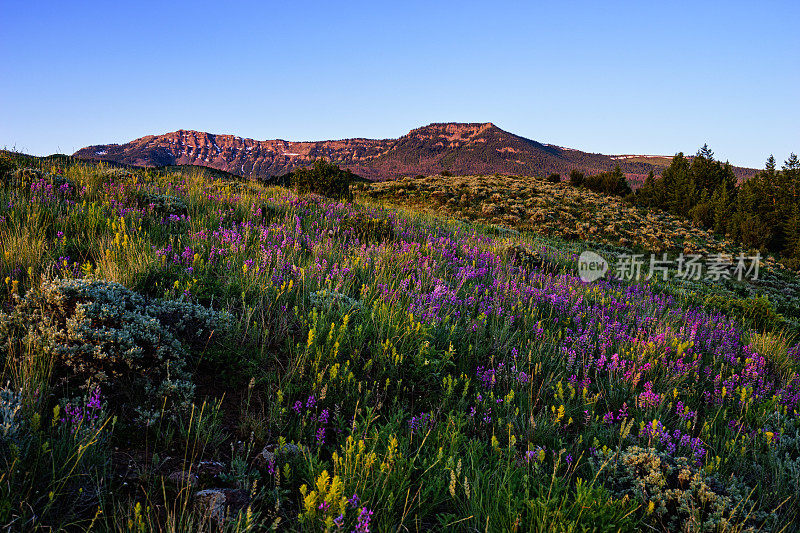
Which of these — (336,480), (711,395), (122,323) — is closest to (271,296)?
(122,323)

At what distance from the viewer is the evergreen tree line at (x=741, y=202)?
2578 cm

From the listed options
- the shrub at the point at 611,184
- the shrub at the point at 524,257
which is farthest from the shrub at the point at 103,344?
the shrub at the point at 611,184

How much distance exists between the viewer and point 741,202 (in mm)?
29344

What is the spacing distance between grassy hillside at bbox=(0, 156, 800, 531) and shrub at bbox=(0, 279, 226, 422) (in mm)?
17

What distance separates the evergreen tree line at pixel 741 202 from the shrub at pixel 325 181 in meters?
25.6

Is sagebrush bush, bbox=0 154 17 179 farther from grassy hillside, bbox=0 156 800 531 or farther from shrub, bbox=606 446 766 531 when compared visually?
shrub, bbox=606 446 766 531

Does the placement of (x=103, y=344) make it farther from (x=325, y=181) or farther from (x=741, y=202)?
(x=741, y=202)

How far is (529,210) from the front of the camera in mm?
23688

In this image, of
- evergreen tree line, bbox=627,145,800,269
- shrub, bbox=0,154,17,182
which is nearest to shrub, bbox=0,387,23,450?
shrub, bbox=0,154,17,182

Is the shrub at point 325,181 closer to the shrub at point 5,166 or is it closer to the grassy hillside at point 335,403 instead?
the shrub at point 5,166

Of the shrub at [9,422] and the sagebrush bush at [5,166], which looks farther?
the sagebrush bush at [5,166]

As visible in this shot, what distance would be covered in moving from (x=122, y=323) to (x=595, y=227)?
22041 millimetres

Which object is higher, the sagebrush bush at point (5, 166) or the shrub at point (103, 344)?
the sagebrush bush at point (5, 166)

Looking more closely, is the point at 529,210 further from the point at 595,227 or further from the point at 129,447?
the point at 129,447
